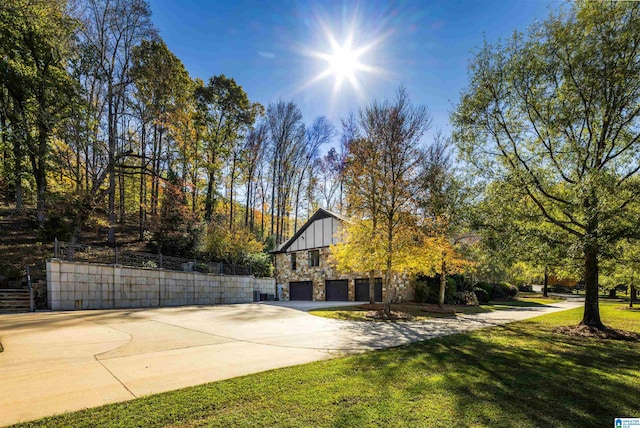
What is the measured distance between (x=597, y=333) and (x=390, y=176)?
7.89 meters

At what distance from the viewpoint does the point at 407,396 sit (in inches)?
139

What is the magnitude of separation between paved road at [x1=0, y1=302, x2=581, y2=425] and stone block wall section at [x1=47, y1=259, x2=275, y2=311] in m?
2.51

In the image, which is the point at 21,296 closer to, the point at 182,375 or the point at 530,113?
the point at 182,375

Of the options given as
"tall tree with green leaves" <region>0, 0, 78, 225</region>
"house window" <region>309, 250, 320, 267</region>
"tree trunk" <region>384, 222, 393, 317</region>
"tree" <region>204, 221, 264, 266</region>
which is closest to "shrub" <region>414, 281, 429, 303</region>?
"house window" <region>309, 250, 320, 267</region>

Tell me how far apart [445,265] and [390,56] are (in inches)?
415

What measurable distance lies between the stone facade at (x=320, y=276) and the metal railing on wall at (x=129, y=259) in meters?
5.12

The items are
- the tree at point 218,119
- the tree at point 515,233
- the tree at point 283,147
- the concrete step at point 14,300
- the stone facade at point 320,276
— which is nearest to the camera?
the tree at point 515,233

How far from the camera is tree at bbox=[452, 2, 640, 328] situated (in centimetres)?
777

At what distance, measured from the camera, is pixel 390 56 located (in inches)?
466

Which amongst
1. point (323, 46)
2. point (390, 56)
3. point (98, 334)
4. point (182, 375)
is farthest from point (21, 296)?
point (390, 56)

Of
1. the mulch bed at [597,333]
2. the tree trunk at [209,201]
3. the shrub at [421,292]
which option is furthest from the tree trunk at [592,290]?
the tree trunk at [209,201]

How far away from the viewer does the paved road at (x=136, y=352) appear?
338 centimetres

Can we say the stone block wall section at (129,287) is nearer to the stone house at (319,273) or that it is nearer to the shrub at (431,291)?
the stone house at (319,273)

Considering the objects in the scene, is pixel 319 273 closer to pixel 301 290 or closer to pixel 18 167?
pixel 301 290
